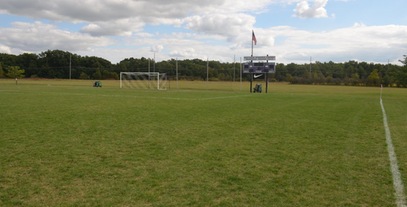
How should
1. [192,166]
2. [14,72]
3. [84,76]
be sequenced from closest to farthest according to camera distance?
[192,166], [14,72], [84,76]

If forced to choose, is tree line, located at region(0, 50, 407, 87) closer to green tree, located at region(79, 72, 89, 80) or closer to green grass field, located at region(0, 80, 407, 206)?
green tree, located at region(79, 72, 89, 80)

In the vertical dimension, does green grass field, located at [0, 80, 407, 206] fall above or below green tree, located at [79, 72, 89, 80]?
below

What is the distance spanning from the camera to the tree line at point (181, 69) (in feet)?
257

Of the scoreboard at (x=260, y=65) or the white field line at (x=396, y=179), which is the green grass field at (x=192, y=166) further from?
the scoreboard at (x=260, y=65)

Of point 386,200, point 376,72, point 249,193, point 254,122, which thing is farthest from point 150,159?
point 376,72

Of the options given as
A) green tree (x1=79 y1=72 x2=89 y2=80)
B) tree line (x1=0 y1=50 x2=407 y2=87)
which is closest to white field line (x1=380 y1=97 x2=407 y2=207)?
tree line (x1=0 y1=50 x2=407 y2=87)

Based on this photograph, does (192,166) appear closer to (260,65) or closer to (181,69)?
(260,65)

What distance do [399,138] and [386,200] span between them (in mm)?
5240

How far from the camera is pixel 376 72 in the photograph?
83375mm

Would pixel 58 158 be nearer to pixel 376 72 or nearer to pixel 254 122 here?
pixel 254 122

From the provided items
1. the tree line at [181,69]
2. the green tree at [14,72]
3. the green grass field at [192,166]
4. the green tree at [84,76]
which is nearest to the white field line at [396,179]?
the green grass field at [192,166]

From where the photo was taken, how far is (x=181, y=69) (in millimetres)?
84438

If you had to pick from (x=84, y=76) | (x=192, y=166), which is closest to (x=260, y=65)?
(x=192, y=166)

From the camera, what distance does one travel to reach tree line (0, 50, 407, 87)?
257 ft
